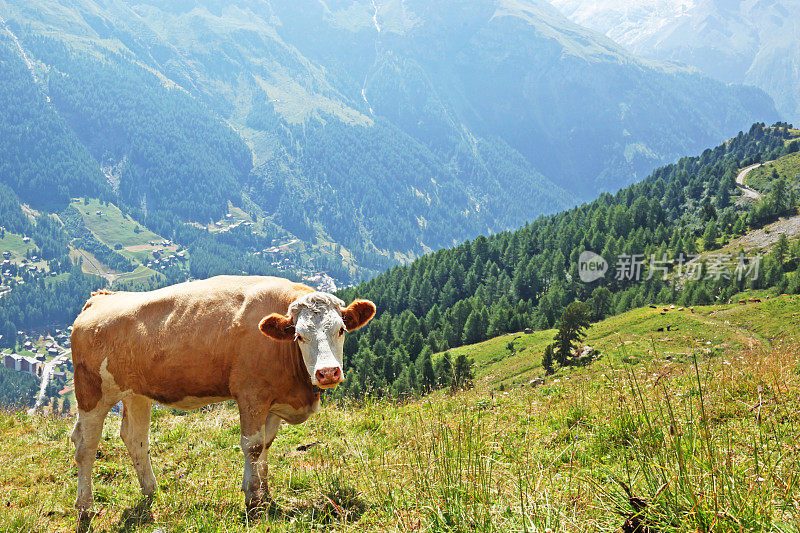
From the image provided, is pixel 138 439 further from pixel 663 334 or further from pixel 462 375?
pixel 663 334

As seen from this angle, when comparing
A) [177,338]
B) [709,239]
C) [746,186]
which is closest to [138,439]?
[177,338]

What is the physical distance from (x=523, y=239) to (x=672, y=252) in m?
48.8

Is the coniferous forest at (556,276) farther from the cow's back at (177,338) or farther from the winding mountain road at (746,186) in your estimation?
the cow's back at (177,338)

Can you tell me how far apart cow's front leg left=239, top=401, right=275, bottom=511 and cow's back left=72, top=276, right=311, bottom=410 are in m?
0.58

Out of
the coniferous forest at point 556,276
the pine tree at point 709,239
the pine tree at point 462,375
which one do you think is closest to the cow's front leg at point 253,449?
the pine tree at point 462,375

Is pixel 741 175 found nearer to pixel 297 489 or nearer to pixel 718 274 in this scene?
pixel 718 274

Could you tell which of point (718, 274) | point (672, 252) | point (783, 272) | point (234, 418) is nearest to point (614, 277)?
point (672, 252)

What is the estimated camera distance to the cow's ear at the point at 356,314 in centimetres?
722

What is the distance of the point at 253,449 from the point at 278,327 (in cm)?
187

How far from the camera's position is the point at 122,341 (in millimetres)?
7676

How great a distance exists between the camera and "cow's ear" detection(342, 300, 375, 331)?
7219mm

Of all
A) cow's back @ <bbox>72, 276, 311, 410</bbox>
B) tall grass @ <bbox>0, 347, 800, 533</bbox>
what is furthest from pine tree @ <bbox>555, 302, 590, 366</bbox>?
cow's back @ <bbox>72, 276, 311, 410</bbox>

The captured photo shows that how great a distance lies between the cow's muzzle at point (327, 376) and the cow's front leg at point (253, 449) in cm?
145

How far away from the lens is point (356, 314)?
7.28 m
